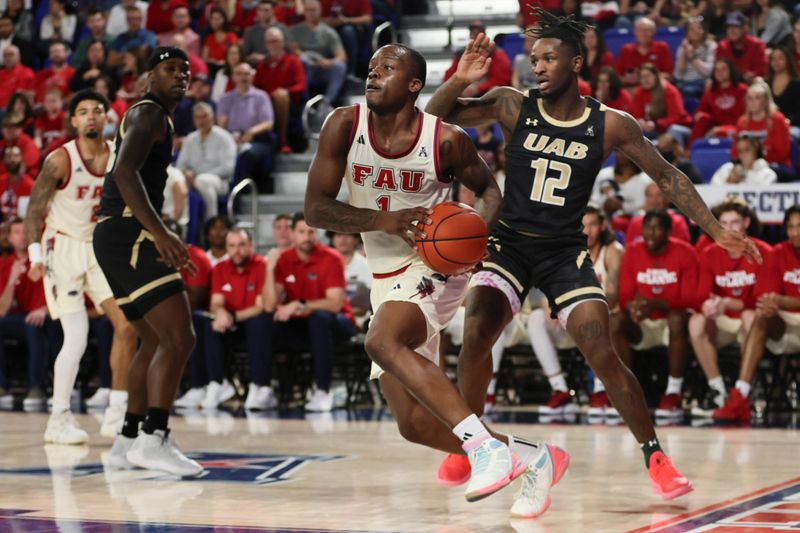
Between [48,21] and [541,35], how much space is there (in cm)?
1263

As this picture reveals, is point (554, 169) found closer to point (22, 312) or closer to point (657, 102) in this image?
point (657, 102)

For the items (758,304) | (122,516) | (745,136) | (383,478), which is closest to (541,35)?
(383,478)

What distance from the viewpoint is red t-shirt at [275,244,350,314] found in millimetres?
10406

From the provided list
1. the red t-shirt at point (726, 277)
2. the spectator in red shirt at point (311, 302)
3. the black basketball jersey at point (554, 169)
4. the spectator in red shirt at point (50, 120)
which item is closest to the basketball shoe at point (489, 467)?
the black basketball jersey at point (554, 169)

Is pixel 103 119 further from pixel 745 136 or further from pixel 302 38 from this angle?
pixel 302 38

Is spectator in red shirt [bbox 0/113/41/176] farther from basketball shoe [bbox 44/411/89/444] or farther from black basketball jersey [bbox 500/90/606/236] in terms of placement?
black basketball jersey [bbox 500/90/606/236]

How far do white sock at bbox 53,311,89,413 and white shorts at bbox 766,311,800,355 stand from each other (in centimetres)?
486

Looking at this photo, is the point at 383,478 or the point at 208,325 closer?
the point at 383,478

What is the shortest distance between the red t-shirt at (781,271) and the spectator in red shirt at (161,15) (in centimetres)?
878

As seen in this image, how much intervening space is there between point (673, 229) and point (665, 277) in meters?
0.56

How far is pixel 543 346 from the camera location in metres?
9.78

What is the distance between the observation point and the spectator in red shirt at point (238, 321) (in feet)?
33.9

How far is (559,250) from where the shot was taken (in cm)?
570

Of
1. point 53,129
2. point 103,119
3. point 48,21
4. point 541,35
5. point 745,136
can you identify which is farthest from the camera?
point 48,21
